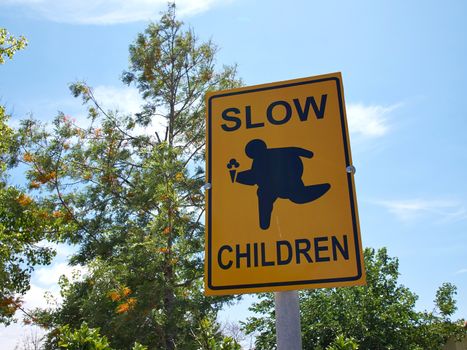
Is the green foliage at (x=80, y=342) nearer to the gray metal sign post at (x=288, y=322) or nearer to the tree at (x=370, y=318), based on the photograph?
the gray metal sign post at (x=288, y=322)

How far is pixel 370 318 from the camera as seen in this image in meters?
13.5

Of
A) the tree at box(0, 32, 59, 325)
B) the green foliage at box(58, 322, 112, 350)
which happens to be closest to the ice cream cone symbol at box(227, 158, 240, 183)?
the green foliage at box(58, 322, 112, 350)

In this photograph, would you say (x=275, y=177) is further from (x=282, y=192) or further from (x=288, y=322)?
(x=288, y=322)

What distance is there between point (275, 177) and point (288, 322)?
0.65 meters

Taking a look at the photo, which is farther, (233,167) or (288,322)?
(233,167)

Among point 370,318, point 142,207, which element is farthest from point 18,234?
point 370,318

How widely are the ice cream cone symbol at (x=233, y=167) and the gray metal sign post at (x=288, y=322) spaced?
0.60 metres

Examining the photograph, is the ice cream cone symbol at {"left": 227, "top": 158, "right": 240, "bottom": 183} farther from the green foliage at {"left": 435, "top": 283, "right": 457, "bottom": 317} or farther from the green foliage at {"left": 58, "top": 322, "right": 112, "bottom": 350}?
the green foliage at {"left": 435, "top": 283, "right": 457, "bottom": 317}

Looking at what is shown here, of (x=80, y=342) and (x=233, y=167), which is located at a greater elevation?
(x=233, y=167)

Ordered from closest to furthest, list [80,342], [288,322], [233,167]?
1. [288,322]
2. [233,167]
3. [80,342]

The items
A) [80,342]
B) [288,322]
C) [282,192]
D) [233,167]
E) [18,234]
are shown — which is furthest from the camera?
[18,234]

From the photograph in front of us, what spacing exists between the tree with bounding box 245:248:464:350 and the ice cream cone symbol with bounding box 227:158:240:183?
37.2 ft

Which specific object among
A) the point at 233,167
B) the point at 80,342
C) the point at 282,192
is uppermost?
the point at 233,167

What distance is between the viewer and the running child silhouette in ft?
6.69
